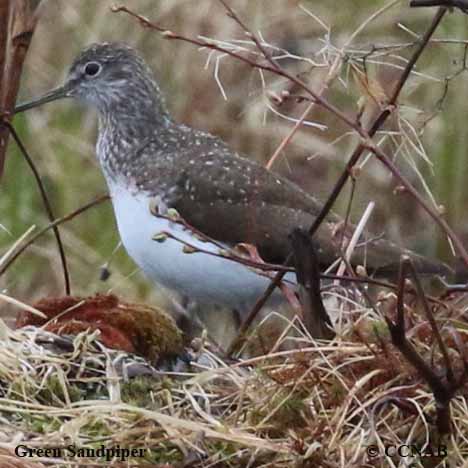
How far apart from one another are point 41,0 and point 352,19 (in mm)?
3538

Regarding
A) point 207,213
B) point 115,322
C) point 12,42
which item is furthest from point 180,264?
point 12,42

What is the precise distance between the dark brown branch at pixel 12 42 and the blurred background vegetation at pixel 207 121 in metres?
2.59

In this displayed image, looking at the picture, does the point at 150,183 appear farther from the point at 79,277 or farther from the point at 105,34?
the point at 105,34

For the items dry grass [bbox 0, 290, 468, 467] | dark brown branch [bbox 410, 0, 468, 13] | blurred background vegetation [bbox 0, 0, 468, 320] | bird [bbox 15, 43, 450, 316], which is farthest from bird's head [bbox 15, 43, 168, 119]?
dark brown branch [bbox 410, 0, 468, 13]

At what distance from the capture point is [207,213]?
15.1ft

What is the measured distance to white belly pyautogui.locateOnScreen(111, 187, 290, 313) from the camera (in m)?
4.43

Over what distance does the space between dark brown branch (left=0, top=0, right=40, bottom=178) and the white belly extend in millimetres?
888

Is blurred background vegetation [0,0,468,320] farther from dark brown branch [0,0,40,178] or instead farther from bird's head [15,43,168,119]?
dark brown branch [0,0,40,178]

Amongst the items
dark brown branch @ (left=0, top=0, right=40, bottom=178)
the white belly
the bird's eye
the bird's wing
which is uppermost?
dark brown branch @ (left=0, top=0, right=40, bottom=178)

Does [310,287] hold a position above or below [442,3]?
below

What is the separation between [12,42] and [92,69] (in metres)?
1.70

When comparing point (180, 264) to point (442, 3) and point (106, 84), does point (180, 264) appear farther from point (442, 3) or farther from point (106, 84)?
point (442, 3)

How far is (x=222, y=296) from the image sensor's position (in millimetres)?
4582

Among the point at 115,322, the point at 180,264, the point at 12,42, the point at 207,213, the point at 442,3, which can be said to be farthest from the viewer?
the point at 207,213
